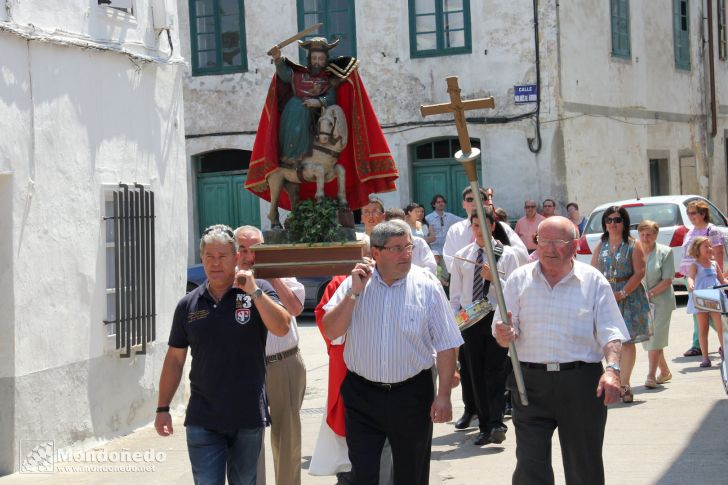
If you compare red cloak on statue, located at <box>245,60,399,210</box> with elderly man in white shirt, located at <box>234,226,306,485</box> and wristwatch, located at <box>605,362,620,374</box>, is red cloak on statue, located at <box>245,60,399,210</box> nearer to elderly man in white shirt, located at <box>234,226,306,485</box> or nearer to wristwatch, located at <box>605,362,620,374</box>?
elderly man in white shirt, located at <box>234,226,306,485</box>

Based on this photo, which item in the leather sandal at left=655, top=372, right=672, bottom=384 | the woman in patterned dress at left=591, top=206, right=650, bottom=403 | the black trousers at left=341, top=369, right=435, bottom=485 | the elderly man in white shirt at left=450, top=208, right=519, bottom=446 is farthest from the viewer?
the leather sandal at left=655, top=372, right=672, bottom=384

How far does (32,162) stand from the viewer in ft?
31.9

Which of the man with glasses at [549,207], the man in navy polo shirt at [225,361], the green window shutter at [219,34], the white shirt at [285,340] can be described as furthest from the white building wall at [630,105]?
the man in navy polo shirt at [225,361]

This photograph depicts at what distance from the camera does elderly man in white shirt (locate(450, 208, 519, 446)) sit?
10.1m

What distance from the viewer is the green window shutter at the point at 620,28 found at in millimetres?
25156

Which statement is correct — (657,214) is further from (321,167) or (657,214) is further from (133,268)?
(321,167)

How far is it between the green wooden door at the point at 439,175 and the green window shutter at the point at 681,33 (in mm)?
7256

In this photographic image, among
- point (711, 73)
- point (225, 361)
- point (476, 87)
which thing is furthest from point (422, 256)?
point (711, 73)

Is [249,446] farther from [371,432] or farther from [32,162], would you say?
[32,162]

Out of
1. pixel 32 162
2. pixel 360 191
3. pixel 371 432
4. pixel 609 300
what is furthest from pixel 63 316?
pixel 609 300

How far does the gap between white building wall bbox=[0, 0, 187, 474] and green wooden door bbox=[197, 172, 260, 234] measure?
1253cm

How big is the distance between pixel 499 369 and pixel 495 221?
1234 mm

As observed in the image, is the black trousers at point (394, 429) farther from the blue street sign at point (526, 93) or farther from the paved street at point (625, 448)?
the blue street sign at point (526, 93)

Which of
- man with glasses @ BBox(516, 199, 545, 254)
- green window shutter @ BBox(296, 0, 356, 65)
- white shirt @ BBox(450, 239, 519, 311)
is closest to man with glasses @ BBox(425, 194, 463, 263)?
man with glasses @ BBox(516, 199, 545, 254)
